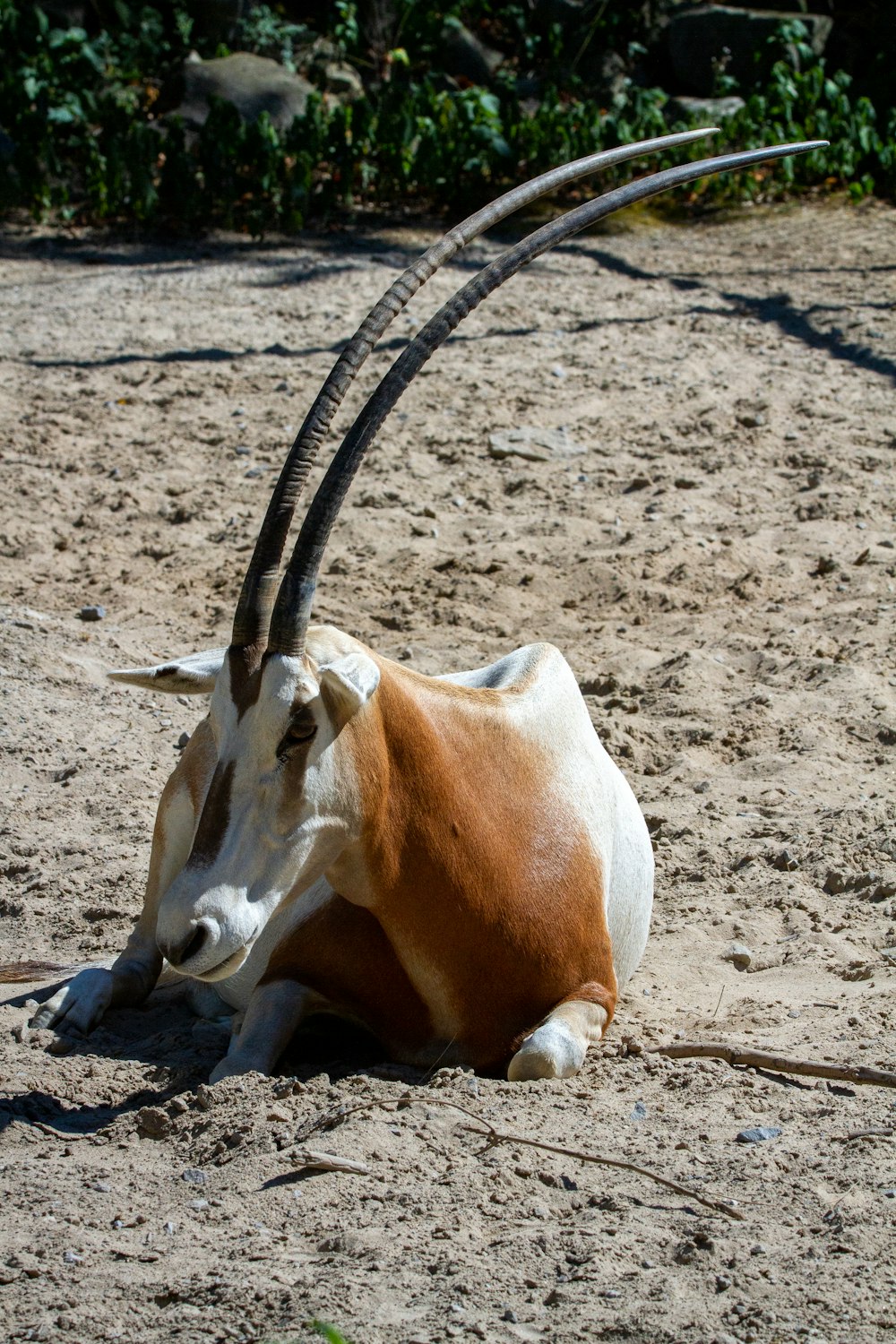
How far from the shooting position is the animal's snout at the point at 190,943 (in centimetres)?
260

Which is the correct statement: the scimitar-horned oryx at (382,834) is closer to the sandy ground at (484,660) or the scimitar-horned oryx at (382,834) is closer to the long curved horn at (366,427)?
A: the long curved horn at (366,427)

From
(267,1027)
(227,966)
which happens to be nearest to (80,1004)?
(267,1027)

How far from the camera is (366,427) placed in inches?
112

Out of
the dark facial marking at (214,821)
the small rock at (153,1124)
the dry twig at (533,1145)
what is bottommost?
the small rock at (153,1124)

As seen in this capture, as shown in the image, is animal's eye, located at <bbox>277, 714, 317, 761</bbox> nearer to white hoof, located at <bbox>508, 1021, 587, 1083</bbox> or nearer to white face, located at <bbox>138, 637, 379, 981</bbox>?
white face, located at <bbox>138, 637, 379, 981</bbox>

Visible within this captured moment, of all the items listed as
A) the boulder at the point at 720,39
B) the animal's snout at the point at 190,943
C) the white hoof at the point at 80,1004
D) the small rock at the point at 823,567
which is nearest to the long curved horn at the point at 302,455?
the animal's snout at the point at 190,943

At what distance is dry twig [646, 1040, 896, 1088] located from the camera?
3.01 m

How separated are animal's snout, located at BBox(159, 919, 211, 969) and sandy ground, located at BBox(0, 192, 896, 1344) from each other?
40cm

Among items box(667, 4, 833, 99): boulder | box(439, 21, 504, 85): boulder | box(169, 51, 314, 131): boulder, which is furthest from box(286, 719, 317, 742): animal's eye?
box(439, 21, 504, 85): boulder

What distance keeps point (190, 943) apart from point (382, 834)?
49cm

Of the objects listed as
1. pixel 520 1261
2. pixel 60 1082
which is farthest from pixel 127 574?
pixel 520 1261

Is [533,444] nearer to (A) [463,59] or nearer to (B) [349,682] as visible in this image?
(B) [349,682]

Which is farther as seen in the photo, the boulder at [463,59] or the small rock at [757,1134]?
the boulder at [463,59]

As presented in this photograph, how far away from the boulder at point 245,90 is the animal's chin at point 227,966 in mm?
10276
